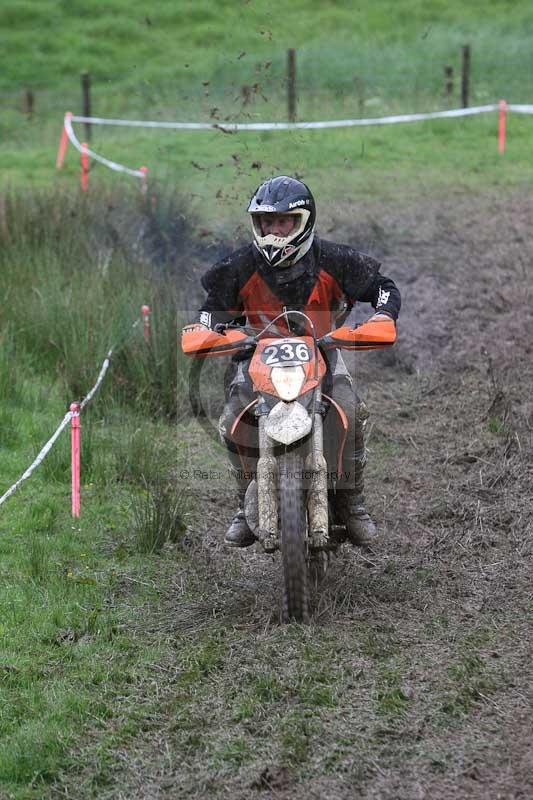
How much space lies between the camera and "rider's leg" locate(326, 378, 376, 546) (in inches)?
229

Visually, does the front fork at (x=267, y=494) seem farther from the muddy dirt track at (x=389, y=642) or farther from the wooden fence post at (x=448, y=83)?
the wooden fence post at (x=448, y=83)

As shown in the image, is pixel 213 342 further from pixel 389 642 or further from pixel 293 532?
pixel 389 642

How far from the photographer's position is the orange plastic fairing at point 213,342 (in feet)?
18.3

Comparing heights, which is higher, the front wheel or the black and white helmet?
the black and white helmet

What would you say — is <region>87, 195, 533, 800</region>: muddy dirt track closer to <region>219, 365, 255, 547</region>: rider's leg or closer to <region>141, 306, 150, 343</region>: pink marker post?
<region>219, 365, 255, 547</region>: rider's leg

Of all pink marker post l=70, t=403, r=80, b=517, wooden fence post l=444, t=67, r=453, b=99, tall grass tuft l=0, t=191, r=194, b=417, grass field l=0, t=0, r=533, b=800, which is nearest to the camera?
grass field l=0, t=0, r=533, b=800

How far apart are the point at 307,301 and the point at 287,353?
24.4 inches

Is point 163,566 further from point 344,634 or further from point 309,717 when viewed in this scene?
point 309,717

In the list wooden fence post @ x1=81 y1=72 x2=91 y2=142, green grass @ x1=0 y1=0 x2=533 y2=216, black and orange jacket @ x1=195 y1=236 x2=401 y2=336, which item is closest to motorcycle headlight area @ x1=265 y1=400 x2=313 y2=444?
black and orange jacket @ x1=195 y1=236 x2=401 y2=336

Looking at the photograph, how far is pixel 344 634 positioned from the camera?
5414 millimetres

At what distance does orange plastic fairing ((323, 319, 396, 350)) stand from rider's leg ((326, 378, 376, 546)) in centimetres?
30

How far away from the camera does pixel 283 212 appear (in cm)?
560

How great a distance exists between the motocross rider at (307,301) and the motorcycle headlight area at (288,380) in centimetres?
38

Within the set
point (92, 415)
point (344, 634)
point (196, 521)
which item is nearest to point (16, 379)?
point (92, 415)
